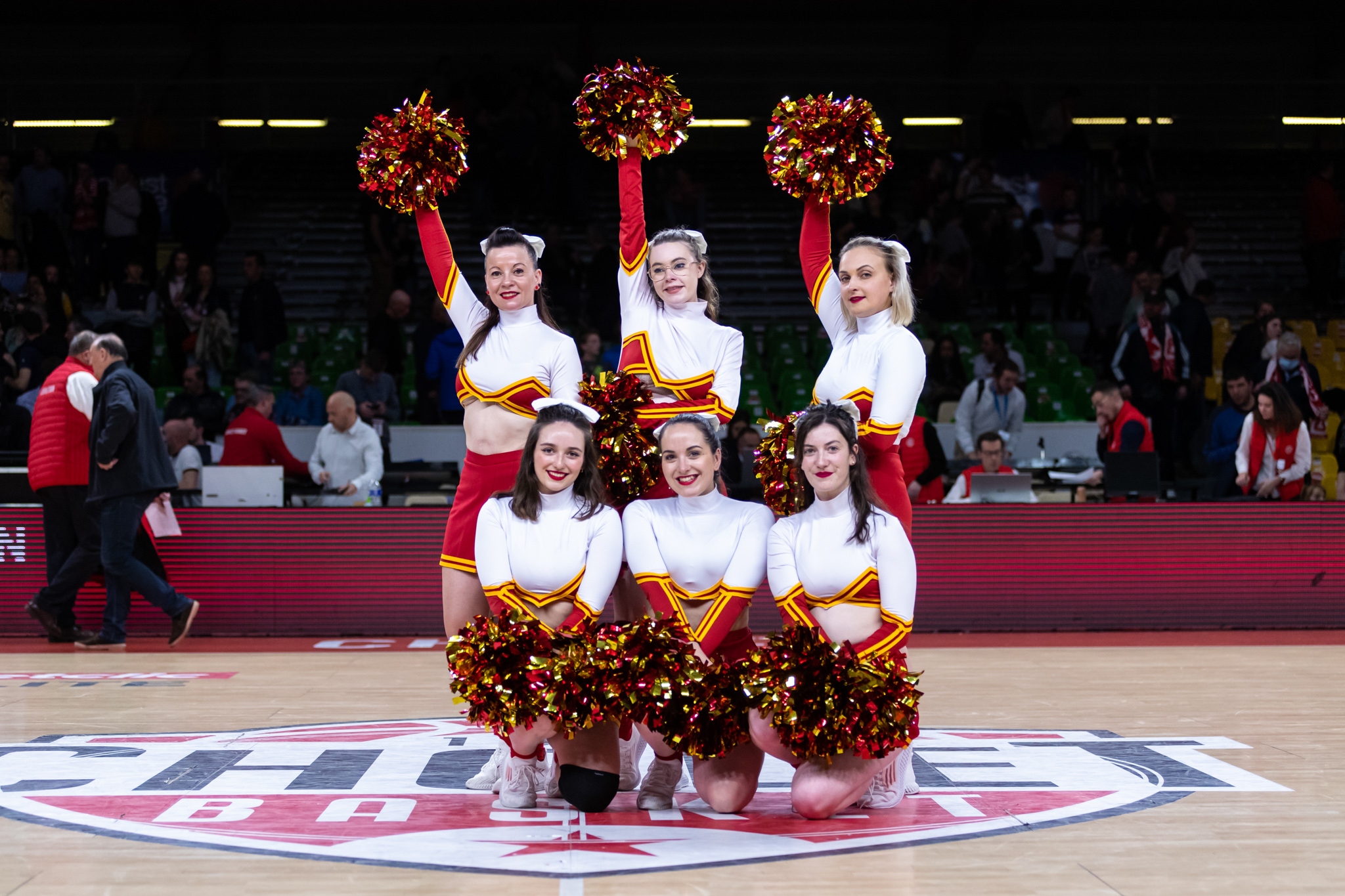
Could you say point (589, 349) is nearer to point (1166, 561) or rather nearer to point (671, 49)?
point (1166, 561)

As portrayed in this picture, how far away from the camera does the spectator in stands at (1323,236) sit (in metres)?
14.6

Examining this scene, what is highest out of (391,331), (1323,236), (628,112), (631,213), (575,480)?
(1323,236)

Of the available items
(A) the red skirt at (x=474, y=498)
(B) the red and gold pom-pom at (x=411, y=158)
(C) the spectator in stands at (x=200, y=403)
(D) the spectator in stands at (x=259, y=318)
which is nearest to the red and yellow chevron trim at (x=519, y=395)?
(A) the red skirt at (x=474, y=498)

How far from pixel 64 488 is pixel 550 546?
4.95 metres

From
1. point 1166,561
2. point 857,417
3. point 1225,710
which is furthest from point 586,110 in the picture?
point 1166,561

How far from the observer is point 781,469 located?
4.29m

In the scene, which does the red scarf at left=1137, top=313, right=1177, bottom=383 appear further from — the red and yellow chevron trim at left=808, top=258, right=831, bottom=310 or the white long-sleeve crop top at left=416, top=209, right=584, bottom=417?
the white long-sleeve crop top at left=416, top=209, right=584, bottom=417

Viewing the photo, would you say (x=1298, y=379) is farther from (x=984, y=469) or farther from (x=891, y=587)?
(x=891, y=587)

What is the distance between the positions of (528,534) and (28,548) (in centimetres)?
559

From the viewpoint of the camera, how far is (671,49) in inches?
730

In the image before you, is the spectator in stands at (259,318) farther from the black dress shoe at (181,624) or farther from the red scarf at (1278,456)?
the red scarf at (1278,456)

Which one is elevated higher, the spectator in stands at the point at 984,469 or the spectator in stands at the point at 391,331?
the spectator in stands at the point at 391,331

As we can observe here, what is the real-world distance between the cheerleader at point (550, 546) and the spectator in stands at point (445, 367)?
283 inches

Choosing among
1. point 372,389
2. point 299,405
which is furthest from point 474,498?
point 299,405
